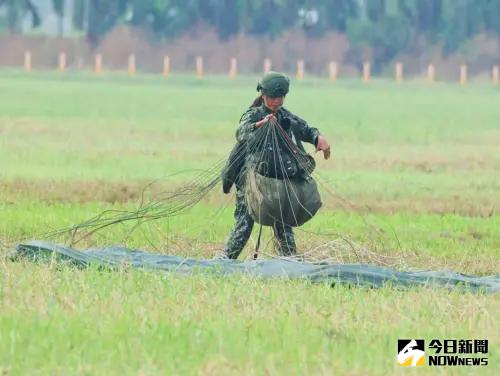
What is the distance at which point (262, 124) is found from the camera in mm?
10578

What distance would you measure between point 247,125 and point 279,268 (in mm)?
1211

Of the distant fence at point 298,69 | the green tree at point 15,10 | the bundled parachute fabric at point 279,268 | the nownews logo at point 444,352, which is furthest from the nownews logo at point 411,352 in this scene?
the green tree at point 15,10

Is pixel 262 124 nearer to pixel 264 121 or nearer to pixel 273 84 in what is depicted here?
pixel 264 121

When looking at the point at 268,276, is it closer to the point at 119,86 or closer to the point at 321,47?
the point at 119,86

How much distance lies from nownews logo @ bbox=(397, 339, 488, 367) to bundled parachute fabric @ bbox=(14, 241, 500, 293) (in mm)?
1804

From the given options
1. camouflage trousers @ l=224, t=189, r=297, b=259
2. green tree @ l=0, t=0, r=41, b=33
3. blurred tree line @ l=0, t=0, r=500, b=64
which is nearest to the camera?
camouflage trousers @ l=224, t=189, r=297, b=259

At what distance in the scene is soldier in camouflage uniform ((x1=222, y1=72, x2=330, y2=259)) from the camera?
418 inches

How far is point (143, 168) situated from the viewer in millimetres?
21188

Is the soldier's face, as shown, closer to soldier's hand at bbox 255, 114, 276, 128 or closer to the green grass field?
soldier's hand at bbox 255, 114, 276, 128

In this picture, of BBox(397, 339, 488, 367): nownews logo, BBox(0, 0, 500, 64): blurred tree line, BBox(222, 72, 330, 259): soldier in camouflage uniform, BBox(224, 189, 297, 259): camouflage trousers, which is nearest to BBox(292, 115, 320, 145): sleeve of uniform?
BBox(222, 72, 330, 259): soldier in camouflage uniform

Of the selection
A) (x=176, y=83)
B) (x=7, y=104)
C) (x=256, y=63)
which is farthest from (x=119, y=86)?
(x=256, y=63)

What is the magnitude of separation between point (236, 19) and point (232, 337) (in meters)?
66.2

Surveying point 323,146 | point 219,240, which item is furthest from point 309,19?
point 323,146

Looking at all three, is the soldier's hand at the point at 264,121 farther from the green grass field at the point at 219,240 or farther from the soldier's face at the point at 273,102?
the green grass field at the point at 219,240
